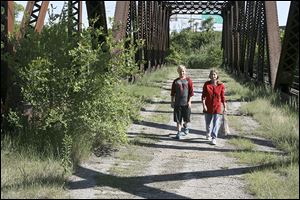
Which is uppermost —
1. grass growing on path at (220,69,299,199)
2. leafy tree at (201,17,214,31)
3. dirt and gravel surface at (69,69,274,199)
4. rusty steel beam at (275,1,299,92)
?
leafy tree at (201,17,214,31)

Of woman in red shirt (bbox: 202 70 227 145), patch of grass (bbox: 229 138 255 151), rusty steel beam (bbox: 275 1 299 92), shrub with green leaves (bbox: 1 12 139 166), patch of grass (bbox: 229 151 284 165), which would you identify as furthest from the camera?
rusty steel beam (bbox: 275 1 299 92)

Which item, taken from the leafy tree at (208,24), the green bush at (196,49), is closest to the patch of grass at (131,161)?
the green bush at (196,49)

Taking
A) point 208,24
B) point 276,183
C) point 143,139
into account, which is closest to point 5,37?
point 143,139

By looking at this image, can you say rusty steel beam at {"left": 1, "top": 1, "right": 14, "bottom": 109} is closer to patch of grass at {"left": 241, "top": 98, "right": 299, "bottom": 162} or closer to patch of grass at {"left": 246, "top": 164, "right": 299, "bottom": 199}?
patch of grass at {"left": 246, "top": 164, "right": 299, "bottom": 199}

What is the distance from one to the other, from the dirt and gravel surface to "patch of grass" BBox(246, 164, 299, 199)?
131 mm

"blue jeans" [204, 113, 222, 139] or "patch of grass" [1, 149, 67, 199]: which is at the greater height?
"blue jeans" [204, 113, 222, 139]

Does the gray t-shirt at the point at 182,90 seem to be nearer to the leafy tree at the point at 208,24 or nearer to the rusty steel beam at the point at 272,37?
the rusty steel beam at the point at 272,37

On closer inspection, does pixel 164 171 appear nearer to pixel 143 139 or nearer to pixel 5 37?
pixel 143 139

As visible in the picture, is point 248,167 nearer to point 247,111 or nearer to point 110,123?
point 110,123

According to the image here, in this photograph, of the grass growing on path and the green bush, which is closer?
the grass growing on path

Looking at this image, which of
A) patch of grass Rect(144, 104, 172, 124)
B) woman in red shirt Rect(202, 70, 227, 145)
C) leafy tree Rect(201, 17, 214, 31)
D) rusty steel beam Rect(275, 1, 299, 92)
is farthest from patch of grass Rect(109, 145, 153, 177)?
leafy tree Rect(201, 17, 214, 31)

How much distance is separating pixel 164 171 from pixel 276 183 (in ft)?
5.02

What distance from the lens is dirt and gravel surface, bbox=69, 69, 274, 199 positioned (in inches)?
204

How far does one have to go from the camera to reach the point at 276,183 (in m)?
5.28
